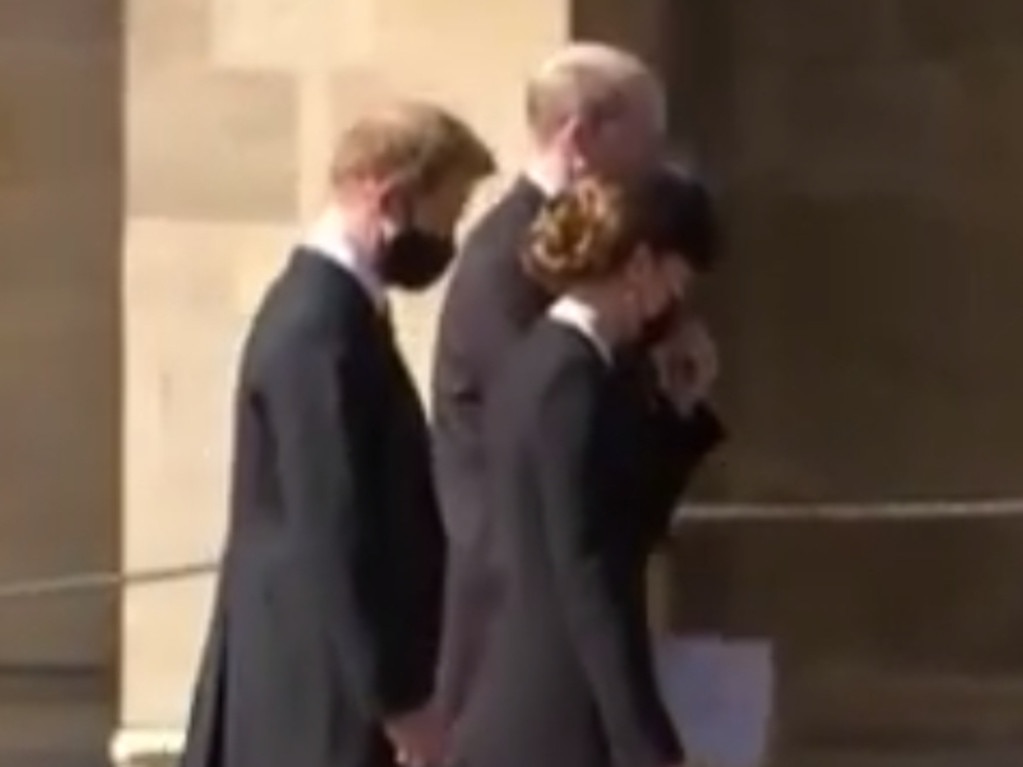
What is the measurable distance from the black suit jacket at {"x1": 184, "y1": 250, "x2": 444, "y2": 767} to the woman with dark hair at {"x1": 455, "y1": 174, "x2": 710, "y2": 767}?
27 centimetres

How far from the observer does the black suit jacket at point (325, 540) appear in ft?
24.7

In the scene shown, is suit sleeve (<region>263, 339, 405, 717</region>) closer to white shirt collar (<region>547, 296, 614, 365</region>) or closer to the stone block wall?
white shirt collar (<region>547, 296, 614, 365</region>)

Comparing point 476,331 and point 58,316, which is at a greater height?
point 476,331

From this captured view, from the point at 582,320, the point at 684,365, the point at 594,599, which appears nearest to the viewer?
the point at 594,599

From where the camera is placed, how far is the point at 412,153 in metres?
7.64

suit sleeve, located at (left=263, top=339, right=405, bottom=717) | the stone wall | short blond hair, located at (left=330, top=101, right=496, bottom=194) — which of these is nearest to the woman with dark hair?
suit sleeve, located at (left=263, top=339, right=405, bottom=717)

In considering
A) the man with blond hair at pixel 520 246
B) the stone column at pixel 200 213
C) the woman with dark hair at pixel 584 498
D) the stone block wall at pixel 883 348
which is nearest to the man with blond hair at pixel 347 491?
the man with blond hair at pixel 520 246

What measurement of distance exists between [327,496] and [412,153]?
501 millimetres

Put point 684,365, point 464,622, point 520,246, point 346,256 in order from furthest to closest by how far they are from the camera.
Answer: point 520,246 < point 346,256 < point 684,365 < point 464,622

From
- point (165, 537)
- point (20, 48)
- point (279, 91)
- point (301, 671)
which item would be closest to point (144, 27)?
point (279, 91)

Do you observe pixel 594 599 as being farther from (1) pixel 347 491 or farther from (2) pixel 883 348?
(2) pixel 883 348

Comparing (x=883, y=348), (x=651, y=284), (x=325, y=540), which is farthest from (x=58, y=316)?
(x=651, y=284)

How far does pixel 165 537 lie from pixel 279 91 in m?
0.84

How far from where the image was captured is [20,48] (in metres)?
12.0
